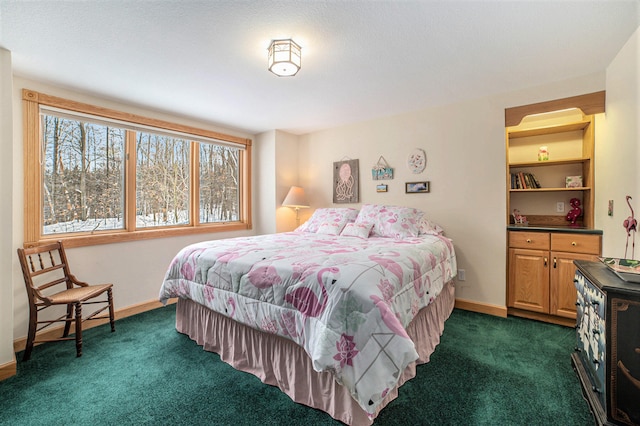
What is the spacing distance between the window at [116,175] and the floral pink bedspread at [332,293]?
→ 4.10 feet

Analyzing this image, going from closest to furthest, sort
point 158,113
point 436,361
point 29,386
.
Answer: point 29,386, point 436,361, point 158,113

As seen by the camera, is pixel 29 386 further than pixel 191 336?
No

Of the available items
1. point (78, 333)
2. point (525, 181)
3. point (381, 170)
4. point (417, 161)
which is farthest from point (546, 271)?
point (78, 333)

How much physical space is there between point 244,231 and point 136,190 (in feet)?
5.07

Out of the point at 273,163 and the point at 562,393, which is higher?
the point at 273,163

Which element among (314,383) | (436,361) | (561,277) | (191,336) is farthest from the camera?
(561,277)

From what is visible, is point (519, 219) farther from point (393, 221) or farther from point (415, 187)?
point (393, 221)

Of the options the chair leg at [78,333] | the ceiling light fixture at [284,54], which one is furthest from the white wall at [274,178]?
the chair leg at [78,333]

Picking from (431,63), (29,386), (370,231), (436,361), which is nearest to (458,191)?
(370,231)

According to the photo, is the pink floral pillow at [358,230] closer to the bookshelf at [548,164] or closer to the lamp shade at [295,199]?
the lamp shade at [295,199]

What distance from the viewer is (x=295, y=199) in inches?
161

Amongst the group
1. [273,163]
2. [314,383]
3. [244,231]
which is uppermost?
[273,163]

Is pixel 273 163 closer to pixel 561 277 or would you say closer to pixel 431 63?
pixel 431 63

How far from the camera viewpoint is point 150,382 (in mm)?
1801
